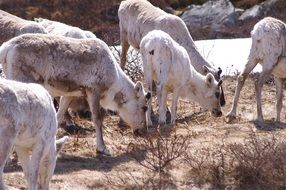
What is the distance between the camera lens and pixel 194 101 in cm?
1545

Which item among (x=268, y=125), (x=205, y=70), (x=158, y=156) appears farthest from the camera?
(x=205, y=70)

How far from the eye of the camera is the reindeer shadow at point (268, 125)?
14.3m

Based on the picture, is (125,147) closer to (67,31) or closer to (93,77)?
(93,77)

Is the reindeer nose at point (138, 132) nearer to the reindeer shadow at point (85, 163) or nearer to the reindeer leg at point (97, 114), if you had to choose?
the reindeer shadow at point (85, 163)

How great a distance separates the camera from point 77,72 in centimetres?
1165

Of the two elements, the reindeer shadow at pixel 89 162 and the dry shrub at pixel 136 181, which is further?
the reindeer shadow at pixel 89 162

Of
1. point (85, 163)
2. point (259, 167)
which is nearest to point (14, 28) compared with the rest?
point (85, 163)

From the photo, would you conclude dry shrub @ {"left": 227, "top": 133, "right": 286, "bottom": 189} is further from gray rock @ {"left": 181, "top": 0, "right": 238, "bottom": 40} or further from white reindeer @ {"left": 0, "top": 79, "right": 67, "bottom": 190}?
gray rock @ {"left": 181, "top": 0, "right": 238, "bottom": 40}

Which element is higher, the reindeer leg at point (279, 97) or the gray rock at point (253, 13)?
the reindeer leg at point (279, 97)

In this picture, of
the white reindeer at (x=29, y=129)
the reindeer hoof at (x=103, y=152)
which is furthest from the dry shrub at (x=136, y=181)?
the white reindeer at (x=29, y=129)

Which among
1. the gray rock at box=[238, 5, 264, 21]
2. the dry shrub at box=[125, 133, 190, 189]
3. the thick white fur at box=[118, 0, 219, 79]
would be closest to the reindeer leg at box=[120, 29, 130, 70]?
the thick white fur at box=[118, 0, 219, 79]

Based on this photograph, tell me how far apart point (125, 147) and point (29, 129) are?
4.24 meters

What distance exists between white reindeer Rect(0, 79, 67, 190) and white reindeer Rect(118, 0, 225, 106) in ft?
24.2

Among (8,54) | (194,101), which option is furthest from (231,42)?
(8,54)
